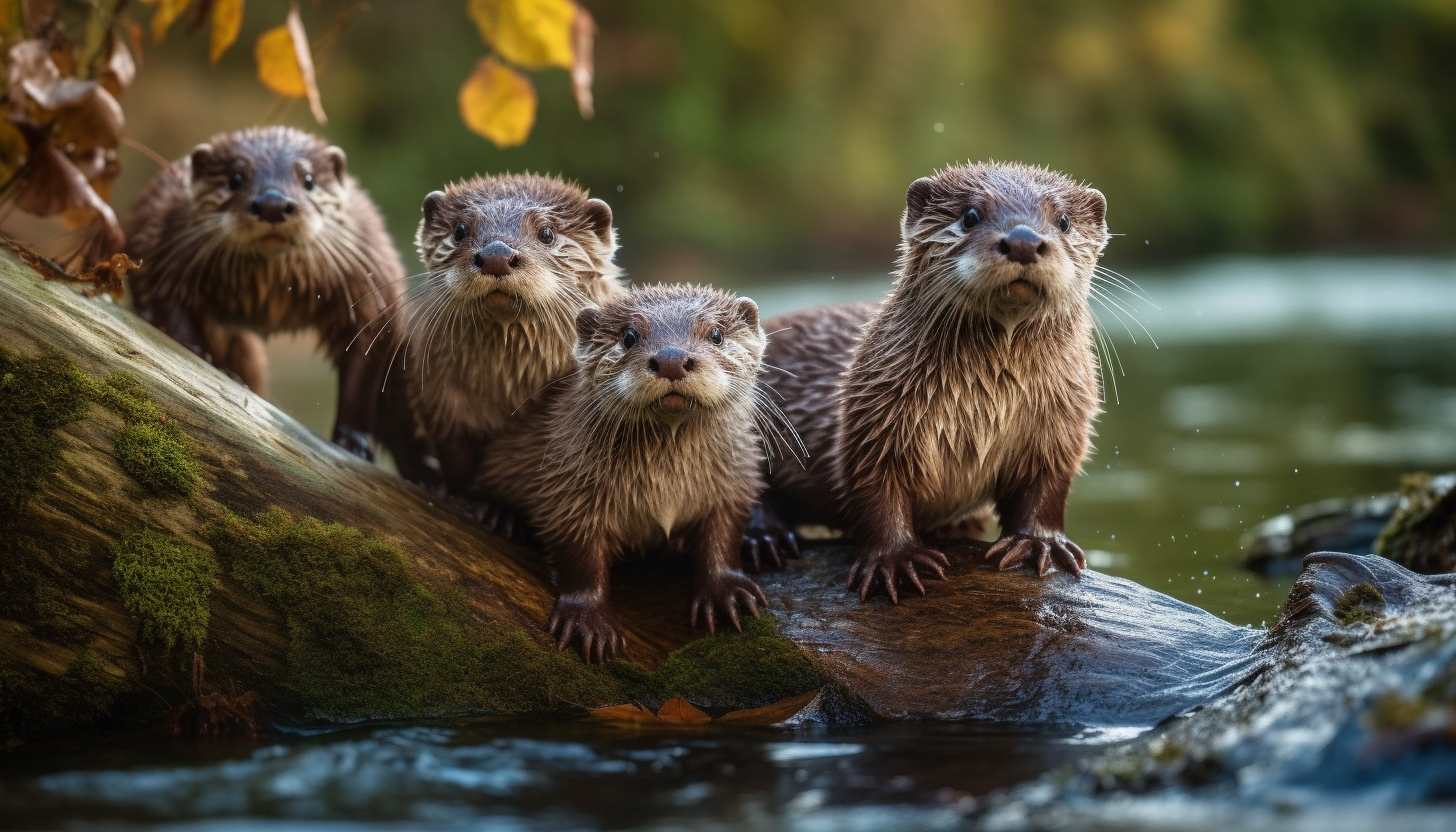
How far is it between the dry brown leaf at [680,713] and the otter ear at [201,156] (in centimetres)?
204

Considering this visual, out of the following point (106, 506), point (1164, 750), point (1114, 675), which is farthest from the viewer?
point (1114, 675)

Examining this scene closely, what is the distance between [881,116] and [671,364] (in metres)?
13.4

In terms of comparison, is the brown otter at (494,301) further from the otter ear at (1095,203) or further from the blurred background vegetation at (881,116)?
the blurred background vegetation at (881,116)

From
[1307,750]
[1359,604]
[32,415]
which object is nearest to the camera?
[1307,750]

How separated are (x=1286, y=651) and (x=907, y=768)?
0.91 meters

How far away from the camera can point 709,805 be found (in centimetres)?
268

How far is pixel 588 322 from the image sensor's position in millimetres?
3768

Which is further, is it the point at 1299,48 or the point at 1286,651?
the point at 1299,48

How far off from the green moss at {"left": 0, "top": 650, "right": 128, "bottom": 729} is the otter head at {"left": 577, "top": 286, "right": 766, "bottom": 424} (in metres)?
1.26

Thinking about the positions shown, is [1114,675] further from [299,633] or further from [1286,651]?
[299,633]

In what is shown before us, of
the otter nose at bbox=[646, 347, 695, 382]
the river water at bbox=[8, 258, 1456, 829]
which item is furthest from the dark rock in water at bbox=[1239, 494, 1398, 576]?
the otter nose at bbox=[646, 347, 695, 382]

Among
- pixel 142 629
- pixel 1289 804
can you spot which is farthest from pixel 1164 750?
pixel 142 629

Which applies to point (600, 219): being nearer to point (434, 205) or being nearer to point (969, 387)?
point (434, 205)

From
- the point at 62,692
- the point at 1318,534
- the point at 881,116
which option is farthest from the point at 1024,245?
the point at 881,116
